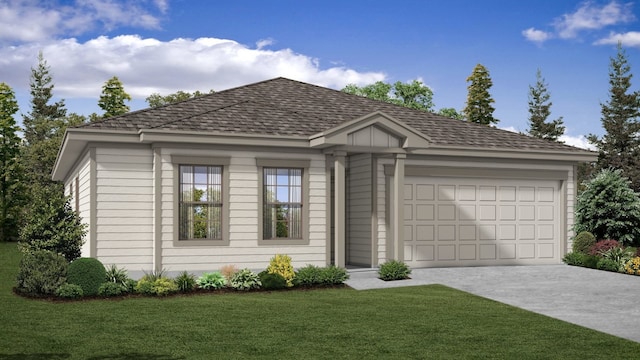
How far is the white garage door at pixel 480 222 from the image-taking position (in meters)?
21.5

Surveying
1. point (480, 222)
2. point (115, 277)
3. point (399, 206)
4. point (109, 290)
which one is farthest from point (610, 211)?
point (109, 290)

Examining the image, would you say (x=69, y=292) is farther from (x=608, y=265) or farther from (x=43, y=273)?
(x=608, y=265)

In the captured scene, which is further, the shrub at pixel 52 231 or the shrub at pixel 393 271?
the shrub at pixel 52 231

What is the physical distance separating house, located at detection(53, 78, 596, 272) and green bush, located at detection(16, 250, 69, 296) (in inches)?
73.6

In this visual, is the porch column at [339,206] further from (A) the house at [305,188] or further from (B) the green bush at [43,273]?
(B) the green bush at [43,273]

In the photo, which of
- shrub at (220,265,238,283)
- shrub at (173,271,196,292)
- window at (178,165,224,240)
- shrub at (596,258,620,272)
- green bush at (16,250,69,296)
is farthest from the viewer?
shrub at (596,258,620,272)

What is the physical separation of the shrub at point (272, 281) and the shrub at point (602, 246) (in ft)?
33.9

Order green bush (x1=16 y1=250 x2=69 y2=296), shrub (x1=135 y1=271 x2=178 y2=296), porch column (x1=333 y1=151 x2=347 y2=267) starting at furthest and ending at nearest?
porch column (x1=333 y1=151 x2=347 y2=267) → shrub (x1=135 y1=271 x2=178 y2=296) → green bush (x1=16 y1=250 x2=69 y2=296)

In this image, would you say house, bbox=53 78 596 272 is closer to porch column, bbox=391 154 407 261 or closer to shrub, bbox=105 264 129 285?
porch column, bbox=391 154 407 261

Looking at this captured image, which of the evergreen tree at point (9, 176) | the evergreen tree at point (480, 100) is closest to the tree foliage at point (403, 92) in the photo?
the evergreen tree at point (480, 100)

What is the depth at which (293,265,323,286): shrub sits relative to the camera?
17.7 meters

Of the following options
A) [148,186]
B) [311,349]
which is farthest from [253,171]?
[311,349]

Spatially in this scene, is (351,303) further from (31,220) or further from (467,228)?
(31,220)

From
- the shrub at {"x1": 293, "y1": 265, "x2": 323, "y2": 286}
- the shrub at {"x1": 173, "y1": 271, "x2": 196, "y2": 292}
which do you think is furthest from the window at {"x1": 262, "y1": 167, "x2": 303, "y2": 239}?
the shrub at {"x1": 173, "y1": 271, "x2": 196, "y2": 292}
